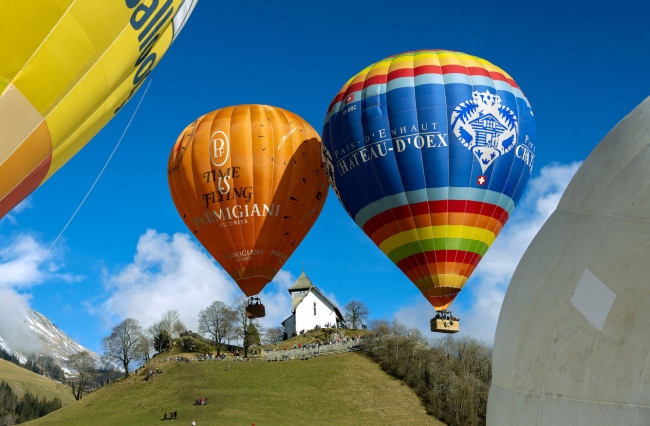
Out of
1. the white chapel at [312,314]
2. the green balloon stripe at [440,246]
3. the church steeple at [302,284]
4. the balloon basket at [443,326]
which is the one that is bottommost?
the balloon basket at [443,326]

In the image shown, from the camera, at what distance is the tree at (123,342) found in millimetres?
71938

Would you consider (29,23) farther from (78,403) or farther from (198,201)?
(78,403)

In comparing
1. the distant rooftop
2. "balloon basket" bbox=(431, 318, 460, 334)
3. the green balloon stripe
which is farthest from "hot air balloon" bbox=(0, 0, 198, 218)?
the distant rooftop

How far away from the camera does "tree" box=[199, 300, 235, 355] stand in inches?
3179

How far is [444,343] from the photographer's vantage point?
2574 inches

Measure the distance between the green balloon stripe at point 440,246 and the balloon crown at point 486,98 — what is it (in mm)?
4909

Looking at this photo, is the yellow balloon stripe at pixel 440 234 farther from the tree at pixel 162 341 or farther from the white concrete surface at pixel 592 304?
the tree at pixel 162 341

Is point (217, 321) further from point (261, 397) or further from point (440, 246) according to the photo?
point (440, 246)

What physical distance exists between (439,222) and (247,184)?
364 inches

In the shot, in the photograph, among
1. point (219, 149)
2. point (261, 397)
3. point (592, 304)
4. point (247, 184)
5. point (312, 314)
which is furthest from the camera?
point (312, 314)

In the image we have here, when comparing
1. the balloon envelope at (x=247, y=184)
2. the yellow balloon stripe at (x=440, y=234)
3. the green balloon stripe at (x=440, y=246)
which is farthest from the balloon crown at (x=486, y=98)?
the balloon envelope at (x=247, y=184)

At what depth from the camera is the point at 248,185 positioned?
29.5 m

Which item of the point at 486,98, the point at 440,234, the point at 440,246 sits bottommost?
the point at 440,246

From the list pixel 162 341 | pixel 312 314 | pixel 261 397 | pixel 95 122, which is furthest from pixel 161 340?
pixel 95 122
